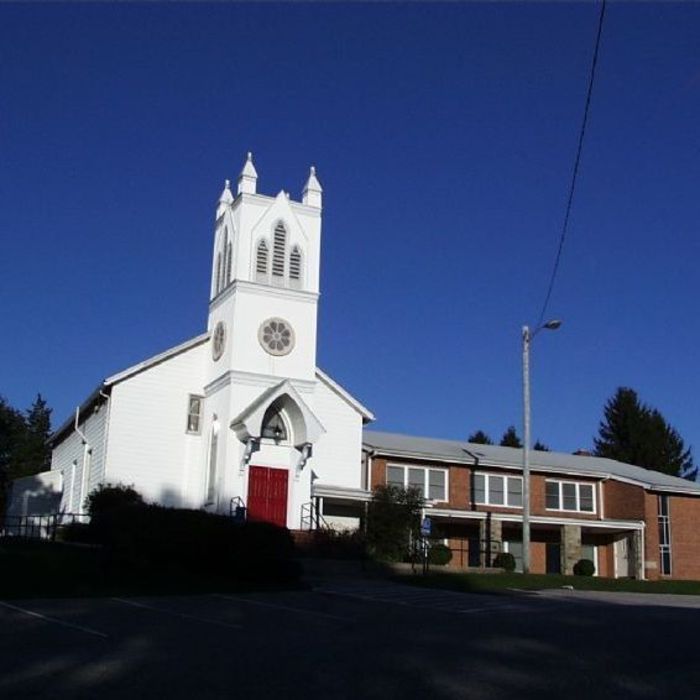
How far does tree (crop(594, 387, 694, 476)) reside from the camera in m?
82.7

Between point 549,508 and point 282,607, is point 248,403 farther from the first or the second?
point 549,508

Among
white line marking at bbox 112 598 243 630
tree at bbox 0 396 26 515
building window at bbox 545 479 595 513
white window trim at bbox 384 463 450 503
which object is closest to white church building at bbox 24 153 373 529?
white window trim at bbox 384 463 450 503

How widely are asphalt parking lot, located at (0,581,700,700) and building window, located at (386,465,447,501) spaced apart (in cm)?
2140

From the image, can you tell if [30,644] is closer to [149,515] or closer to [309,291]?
[149,515]

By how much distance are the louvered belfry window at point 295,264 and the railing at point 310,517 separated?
7.91 meters

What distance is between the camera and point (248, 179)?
36.5 meters

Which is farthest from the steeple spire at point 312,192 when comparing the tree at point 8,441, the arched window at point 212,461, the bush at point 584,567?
the tree at point 8,441

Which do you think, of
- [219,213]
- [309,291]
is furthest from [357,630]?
[219,213]

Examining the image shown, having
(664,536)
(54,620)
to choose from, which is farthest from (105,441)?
(664,536)

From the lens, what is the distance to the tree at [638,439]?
82.7 metres

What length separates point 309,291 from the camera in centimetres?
3612

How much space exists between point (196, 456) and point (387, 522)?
744cm

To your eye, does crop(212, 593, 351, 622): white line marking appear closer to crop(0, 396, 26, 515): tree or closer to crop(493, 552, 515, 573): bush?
crop(493, 552, 515, 573): bush

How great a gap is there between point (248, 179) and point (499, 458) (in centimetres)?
1607
